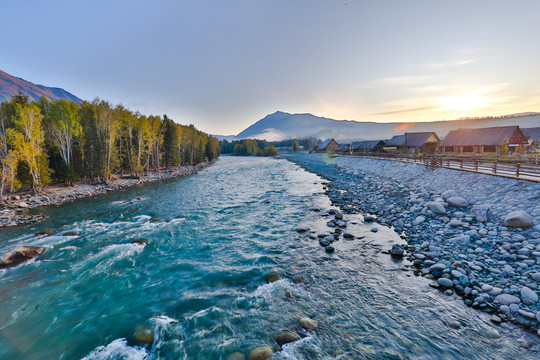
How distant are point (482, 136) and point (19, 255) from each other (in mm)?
66166

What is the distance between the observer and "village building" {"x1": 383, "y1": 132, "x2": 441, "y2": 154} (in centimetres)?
5525

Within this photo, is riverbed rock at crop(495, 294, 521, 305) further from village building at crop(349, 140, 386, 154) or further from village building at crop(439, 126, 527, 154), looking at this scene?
village building at crop(349, 140, 386, 154)

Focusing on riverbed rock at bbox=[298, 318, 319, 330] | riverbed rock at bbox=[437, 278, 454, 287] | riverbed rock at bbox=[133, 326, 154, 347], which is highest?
riverbed rock at bbox=[437, 278, 454, 287]

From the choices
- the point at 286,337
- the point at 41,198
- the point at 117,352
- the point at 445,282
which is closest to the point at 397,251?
the point at 445,282

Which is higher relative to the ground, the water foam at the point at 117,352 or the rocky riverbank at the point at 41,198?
the rocky riverbank at the point at 41,198

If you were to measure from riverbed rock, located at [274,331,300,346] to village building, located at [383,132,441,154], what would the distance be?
2472 inches

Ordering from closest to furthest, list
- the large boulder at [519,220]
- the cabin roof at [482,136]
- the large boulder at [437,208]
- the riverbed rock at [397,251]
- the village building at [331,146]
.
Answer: the riverbed rock at [397,251], the large boulder at [519,220], the large boulder at [437,208], the cabin roof at [482,136], the village building at [331,146]

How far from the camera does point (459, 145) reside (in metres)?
45.7

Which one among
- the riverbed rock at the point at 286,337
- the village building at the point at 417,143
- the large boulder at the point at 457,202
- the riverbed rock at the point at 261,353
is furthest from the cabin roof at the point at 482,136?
the riverbed rock at the point at 261,353

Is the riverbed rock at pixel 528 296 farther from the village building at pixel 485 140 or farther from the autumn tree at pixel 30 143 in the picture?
the village building at pixel 485 140

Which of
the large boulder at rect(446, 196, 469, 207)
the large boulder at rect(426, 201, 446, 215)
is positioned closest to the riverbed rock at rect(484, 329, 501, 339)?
the large boulder at rect(426, 201, 446, 215)

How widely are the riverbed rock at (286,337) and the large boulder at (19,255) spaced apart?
14.0m

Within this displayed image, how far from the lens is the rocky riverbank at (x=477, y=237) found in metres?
7.37

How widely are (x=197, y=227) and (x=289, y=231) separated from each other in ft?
22.3
